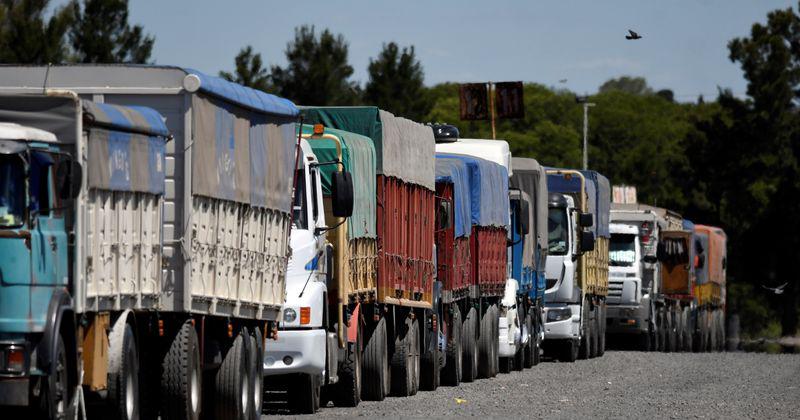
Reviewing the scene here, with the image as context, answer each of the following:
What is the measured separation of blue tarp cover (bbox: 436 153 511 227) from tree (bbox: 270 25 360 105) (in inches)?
1574

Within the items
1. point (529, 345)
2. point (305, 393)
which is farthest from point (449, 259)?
point (305, 393)

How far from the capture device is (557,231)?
4109 centimetres

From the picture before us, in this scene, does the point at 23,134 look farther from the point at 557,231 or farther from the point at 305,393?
the point at 557,231

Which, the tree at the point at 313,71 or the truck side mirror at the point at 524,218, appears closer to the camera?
the truck side mirror at the point at 524,218

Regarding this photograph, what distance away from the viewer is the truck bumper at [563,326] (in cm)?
4075

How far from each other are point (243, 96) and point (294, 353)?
315cm

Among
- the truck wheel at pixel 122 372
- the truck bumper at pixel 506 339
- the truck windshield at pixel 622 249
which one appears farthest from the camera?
the truck windshield at pixel 622 249

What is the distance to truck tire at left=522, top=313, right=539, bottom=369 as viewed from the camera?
1465 inches

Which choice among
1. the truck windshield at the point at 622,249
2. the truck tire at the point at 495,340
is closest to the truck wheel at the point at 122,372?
the truck tire at the point at 495,340

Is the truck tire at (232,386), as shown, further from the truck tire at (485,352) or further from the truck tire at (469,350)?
the truck tire at (485,352)

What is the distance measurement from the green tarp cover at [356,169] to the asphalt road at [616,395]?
2.13m

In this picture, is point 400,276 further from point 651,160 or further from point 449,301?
point 651,160

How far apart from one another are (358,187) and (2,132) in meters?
9.41

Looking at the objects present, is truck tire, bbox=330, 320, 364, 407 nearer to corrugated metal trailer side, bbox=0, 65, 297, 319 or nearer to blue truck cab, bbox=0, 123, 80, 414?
corrugated metal trailer side, bbox=0, 65, 297, 319
